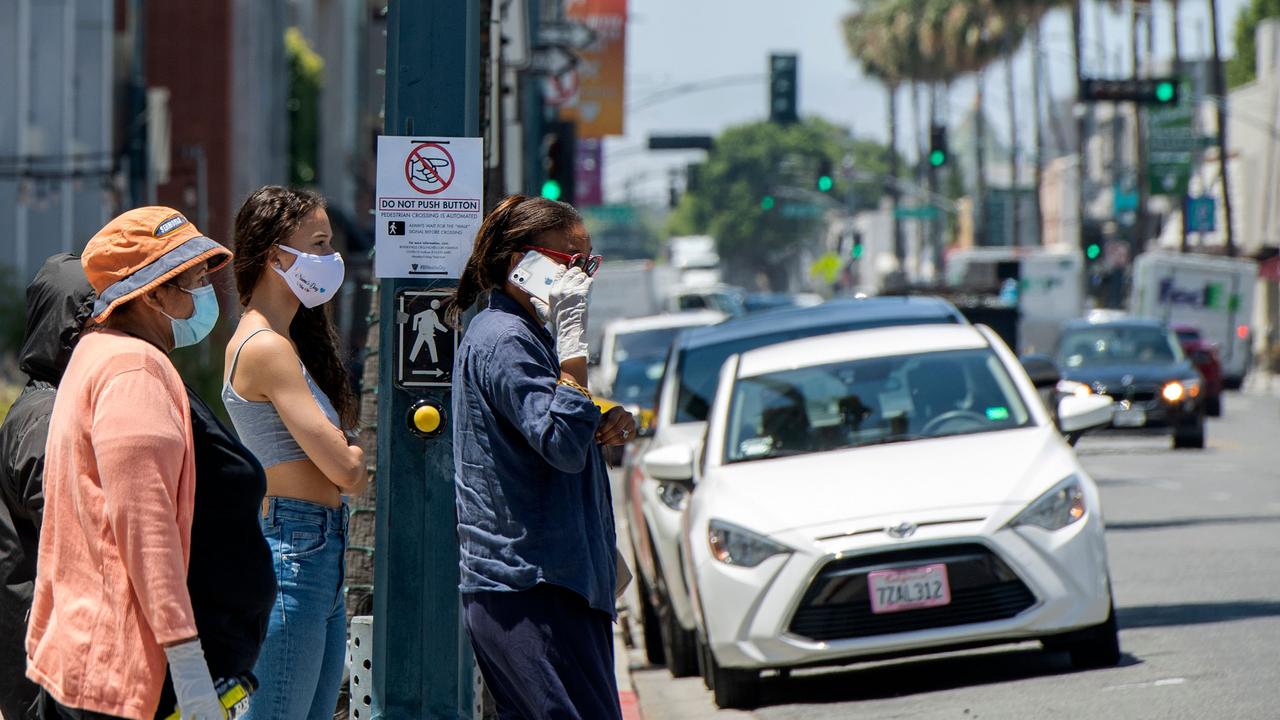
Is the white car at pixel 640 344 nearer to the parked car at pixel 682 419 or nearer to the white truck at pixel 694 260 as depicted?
the parked car at pixel 682 419

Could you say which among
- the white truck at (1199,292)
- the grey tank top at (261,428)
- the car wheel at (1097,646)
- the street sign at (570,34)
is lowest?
the car wheel at (1097,646)

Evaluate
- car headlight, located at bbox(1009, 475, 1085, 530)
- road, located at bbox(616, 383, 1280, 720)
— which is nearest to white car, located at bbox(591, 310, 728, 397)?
road, located at bbox(616, 383, 1280, 720)

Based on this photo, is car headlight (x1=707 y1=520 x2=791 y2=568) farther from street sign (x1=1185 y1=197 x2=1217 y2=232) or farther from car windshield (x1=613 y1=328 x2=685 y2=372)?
street sign (x1=1185 y1=197 x2=1217 y2=232)

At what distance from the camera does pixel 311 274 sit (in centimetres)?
493

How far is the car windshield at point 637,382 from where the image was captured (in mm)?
23406

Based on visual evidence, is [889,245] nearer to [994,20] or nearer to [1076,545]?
[994,20]

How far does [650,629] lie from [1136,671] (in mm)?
3026

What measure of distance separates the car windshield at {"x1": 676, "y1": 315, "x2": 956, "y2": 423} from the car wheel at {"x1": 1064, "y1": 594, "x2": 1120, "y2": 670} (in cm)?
298

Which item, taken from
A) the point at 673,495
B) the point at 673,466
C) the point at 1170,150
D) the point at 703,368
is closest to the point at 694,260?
the point at 1170,150

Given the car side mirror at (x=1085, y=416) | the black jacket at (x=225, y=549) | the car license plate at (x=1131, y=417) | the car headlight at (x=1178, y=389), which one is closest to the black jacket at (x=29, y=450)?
the black jacket at (x=225, y=549)

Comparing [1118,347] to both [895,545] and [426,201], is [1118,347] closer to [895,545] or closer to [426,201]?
[895,545]

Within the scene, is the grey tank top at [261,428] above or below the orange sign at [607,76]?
below

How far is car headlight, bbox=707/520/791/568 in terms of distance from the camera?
806cm

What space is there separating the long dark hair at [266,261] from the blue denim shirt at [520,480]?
62 centimetres
